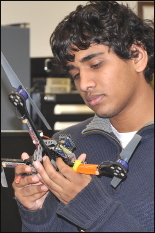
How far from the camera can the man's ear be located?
0.93 metres

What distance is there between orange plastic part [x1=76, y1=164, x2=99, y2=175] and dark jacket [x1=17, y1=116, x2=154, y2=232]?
0.13ft

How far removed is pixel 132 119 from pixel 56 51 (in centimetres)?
24

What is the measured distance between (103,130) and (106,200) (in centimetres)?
22

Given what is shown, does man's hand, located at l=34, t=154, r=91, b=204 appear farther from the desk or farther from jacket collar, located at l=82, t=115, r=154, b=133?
the desk

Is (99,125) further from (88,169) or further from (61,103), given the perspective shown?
(61,103)

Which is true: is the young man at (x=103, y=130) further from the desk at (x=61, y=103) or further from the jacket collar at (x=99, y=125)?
the desk at (x=61, y=103)

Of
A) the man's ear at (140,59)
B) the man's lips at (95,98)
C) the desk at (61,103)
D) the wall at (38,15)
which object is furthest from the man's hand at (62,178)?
the wall at (38,15)

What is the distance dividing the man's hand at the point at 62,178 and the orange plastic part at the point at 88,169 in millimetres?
14

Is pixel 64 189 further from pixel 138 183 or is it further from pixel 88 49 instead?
pixel 88 49

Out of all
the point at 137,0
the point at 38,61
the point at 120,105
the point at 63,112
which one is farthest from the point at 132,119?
the point at 137,0

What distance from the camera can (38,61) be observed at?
2.27 metres

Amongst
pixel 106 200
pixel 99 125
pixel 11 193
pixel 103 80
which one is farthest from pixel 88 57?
pixel 11 193

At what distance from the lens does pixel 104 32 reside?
905 mm

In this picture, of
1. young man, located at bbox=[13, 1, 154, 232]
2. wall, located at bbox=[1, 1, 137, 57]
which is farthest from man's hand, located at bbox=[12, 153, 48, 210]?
wall, located at bbox=[1, 1, 137, 57]
